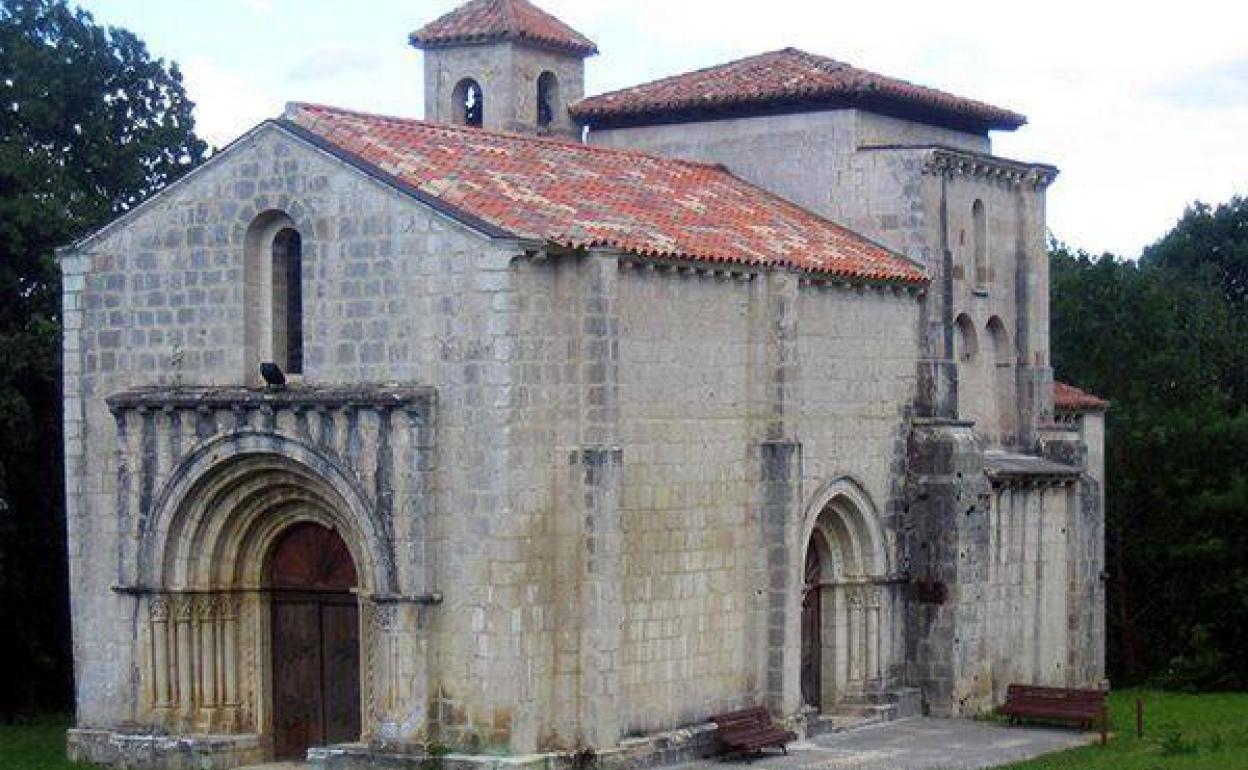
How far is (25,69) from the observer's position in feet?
131

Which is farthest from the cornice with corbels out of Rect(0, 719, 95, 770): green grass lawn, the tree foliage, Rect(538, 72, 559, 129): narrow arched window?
Rect(0, 719, 95, 770): green grass lawn

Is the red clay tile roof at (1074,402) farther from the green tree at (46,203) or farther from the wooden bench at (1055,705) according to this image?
the green tree at (46,203)

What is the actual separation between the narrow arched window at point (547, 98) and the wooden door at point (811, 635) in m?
8.97

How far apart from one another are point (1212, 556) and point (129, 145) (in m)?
21.3

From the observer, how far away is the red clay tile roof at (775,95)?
36.1 meters

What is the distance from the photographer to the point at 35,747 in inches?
1286

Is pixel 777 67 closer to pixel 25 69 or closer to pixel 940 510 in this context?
pixel 940 510

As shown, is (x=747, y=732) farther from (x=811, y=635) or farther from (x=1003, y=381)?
(x=1003, y=381)

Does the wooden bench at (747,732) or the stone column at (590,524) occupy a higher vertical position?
the stone column at (590,524)

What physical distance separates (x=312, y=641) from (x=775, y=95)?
11.6m

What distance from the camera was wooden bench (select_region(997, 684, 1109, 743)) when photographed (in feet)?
109

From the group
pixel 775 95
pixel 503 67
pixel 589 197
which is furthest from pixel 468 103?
pixel 589 197

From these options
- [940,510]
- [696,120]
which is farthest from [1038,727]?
[696,120]

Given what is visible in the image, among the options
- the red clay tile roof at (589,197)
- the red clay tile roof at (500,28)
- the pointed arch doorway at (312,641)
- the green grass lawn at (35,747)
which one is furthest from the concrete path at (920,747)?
the red clay tile roof at (500,28)
